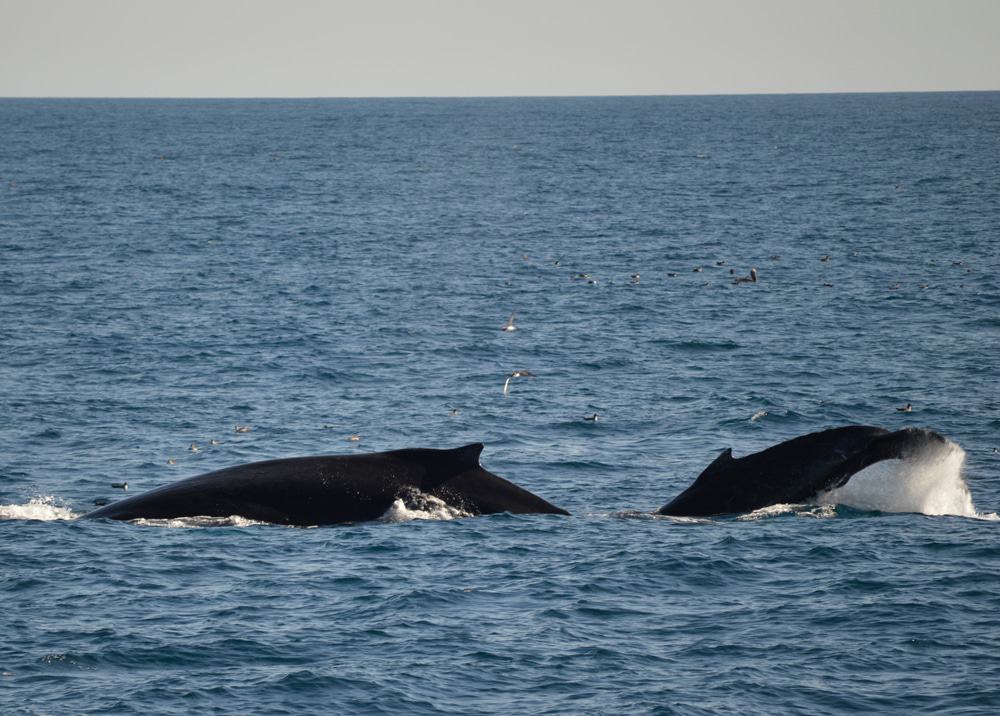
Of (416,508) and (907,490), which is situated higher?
(907,490)

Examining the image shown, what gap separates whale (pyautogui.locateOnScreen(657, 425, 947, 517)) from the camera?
2245 cm

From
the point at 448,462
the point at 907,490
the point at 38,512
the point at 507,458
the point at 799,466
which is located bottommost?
the point at 38,512

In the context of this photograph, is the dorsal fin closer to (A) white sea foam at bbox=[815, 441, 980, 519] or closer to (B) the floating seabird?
(A) white sea foam at bbox=[815, 441, 980, 519]

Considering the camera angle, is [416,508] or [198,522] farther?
[198,522]

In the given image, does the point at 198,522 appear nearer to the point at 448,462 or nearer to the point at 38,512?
the point at 448,462

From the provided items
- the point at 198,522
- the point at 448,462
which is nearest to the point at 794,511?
the point at 448,462

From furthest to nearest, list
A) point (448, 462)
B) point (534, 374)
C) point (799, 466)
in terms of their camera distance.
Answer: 1. point (534, 374)
2. point (448, 462)
3. point (799, 466)

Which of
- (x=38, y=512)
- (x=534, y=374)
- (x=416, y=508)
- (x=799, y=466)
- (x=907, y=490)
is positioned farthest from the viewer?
(x=534, y=374)

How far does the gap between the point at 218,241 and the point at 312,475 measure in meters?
69.1

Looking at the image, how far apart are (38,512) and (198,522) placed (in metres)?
5.46

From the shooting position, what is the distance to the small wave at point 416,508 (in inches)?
982

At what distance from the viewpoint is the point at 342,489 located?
24609 mm

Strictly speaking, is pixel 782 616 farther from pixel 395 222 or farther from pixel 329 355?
pixel 395 222

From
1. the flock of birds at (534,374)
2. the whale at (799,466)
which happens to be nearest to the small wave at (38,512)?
the flock of birds at (534,374)
